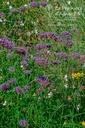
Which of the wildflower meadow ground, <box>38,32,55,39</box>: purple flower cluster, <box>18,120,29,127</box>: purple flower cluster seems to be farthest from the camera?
<box>38,32,55,39</box>: purple flower cluster

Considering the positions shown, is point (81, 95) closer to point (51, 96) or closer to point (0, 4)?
point (51, 96)

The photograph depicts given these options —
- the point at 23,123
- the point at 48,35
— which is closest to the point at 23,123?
the point at 23,123

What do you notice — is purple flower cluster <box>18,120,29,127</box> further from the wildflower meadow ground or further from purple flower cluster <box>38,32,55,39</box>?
purple flower cluster <box>38,32,55,39</box>

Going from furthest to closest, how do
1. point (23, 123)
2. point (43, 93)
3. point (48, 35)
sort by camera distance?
point (48, 35) < point (43, 93) < point (23, 123)

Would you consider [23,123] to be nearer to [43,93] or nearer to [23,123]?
[23,123]

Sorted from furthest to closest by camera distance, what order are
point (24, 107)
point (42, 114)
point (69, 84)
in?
point (69, 84) → point (24, 107) → point (42, 114)

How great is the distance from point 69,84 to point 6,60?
2.63 feet

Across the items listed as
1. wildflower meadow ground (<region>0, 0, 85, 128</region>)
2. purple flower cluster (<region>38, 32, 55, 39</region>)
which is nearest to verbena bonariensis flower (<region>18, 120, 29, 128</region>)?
wildflower meadow ground (<region>0, 0, 85, 128</region>)

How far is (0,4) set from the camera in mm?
4938

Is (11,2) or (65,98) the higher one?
(11,2)

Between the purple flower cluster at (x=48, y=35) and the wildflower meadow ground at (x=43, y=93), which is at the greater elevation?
the purple flower cluster at (x=48, y=35)

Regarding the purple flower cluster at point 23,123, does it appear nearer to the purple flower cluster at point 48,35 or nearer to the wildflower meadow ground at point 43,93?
the wildflower meadow ground at point 43,93

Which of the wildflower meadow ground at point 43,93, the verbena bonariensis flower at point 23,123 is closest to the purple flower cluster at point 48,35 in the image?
the wildflower meadow ground at point 43,93

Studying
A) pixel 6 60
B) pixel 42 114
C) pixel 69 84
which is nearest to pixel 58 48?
pixel 6 60
